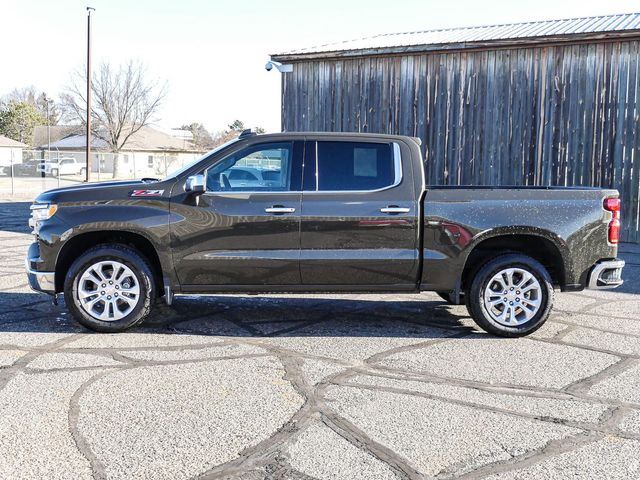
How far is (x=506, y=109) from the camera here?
14.9 metres

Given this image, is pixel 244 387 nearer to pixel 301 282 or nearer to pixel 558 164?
pixel 301 282

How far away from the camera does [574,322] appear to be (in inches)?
278

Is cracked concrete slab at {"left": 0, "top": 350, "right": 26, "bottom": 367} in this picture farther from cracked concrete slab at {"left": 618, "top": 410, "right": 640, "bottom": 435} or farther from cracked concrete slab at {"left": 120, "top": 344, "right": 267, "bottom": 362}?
cracked concrete slab at {"left": 618, "top": 410, "right": 640, "bottom": 435}

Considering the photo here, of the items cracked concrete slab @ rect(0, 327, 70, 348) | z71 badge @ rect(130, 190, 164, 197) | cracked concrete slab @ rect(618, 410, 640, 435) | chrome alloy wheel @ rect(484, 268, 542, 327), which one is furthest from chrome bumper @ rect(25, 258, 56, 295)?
cracked concrete slab @ rect(618, 410, 640, 435)

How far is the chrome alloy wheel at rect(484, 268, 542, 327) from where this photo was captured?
6324mm

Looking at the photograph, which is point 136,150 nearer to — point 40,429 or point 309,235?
point 309,235

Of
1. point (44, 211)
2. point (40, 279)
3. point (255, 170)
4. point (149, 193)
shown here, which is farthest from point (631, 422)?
point (44, 211)

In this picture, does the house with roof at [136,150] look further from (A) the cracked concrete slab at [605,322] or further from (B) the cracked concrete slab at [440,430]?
(B) the cracked concrete slab at [440,430]

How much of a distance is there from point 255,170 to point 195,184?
0.61m

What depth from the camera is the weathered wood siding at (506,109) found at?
13953mm

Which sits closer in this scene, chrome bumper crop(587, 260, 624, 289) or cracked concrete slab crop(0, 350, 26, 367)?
cracked concrete slab crop(0, 350, 26, 367)

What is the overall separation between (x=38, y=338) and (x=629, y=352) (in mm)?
5206

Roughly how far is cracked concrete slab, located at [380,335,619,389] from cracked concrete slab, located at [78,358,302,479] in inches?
47.6

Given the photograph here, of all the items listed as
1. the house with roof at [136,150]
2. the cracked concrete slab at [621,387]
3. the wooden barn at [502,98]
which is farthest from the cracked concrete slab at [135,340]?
the house with roof at [136,150]
